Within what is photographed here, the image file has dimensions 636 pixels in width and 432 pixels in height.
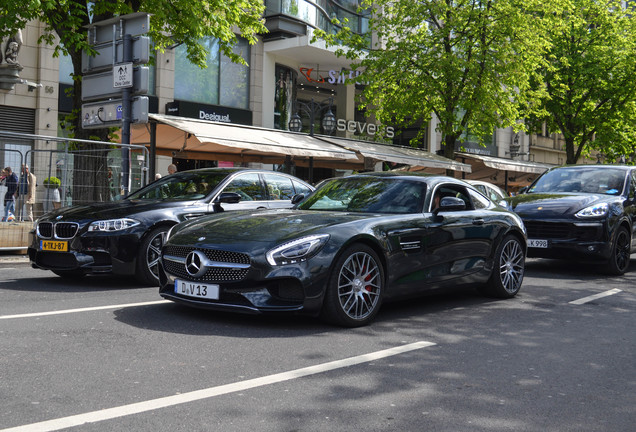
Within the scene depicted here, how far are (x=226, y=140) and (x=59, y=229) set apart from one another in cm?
814

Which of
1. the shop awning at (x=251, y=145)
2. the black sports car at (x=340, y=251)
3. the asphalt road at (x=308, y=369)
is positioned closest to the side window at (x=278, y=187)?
the black sports car at (x=340, y=251)

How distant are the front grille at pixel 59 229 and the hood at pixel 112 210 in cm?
8

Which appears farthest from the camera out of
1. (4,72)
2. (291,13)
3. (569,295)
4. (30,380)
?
(291,13)

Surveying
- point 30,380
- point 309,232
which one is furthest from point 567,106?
point 30,380

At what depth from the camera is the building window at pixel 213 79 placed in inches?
966

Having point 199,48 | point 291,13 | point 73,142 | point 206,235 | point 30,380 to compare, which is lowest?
point 30,380

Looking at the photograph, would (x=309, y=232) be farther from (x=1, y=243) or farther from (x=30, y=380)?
(x=1, y=243)

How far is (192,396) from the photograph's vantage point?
3.78m

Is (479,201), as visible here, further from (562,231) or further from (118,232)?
(118,232)

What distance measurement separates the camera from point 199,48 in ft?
52.2

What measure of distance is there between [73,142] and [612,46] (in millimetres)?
A: 27109

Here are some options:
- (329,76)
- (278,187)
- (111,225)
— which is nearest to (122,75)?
(278,187)

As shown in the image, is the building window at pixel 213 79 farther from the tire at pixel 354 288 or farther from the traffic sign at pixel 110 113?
the tire at pixel 354 288

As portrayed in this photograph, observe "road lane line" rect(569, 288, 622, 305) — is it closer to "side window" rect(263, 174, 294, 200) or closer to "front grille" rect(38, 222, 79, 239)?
"side window" rect(263, 174, 294, 200)
